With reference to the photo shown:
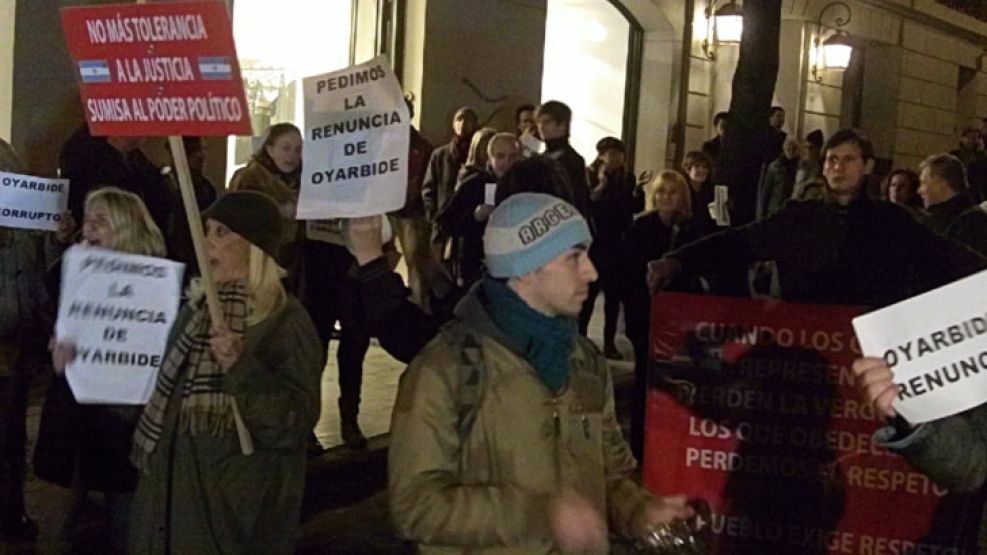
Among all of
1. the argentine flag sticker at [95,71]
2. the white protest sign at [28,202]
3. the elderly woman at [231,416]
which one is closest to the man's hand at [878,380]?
the elderly woman at [231,416]

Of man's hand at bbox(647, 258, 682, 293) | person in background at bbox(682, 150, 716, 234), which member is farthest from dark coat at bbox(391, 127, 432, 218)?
man's hand at bbox(647, 258, 682, 293)

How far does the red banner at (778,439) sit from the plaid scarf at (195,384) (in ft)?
6.65

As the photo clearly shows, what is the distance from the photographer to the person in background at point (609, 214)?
12.5 meters

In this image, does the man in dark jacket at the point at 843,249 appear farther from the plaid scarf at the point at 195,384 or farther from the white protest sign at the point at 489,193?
the white protest sign at the point at 489,193

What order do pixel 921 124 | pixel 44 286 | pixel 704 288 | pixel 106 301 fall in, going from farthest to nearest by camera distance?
pixel 921 124 < pixel 704 288 < pixel 44 286 < pixel 106 301

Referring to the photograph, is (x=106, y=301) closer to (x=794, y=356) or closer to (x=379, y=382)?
(x=794, y=356)

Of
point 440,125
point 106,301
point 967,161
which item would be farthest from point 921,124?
point 106,301

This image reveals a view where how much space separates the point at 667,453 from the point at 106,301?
2389mm

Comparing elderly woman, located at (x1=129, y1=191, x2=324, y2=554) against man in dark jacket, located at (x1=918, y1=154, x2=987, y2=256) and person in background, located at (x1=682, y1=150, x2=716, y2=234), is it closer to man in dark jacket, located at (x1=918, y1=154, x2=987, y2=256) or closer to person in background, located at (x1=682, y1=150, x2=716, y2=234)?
man in dark jacket, located at (x1=918, y1=154, x2=987, y2=256)

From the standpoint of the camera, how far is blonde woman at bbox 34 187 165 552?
17.0 ft

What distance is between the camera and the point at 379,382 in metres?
11.3

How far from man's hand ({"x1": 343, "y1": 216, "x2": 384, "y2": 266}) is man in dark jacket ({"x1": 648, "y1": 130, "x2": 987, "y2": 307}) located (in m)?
2.48

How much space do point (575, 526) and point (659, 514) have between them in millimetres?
432

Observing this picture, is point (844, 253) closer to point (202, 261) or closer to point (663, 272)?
point (663, 272)
